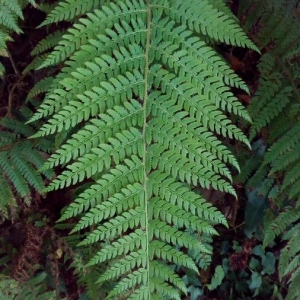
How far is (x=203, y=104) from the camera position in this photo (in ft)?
6.36

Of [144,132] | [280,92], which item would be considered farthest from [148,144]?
[280,92]

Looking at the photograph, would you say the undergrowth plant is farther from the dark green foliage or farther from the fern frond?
the dark green foliage

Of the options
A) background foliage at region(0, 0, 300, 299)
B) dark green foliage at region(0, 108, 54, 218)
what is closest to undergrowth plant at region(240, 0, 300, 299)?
background foliage at region(0, 0, 300, 299)

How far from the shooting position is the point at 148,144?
1.92m

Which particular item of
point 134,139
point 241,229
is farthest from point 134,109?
point 241,229

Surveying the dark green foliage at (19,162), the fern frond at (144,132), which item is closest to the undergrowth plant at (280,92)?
the fern frond at (144,132)

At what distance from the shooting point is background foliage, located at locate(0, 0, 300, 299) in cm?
186

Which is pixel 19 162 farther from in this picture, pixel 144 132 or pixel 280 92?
pixel 280 92

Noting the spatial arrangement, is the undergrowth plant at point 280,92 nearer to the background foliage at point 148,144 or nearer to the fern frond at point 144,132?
the background foliage at point 148,144

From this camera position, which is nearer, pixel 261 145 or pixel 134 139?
pixel 134 139

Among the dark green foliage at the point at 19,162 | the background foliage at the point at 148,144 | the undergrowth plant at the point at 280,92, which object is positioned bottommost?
the dark green foliage at the point at 19,162

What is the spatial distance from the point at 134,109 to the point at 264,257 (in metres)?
2.09

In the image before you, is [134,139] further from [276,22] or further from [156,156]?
[276,22]

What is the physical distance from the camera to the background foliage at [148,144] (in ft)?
6.11
